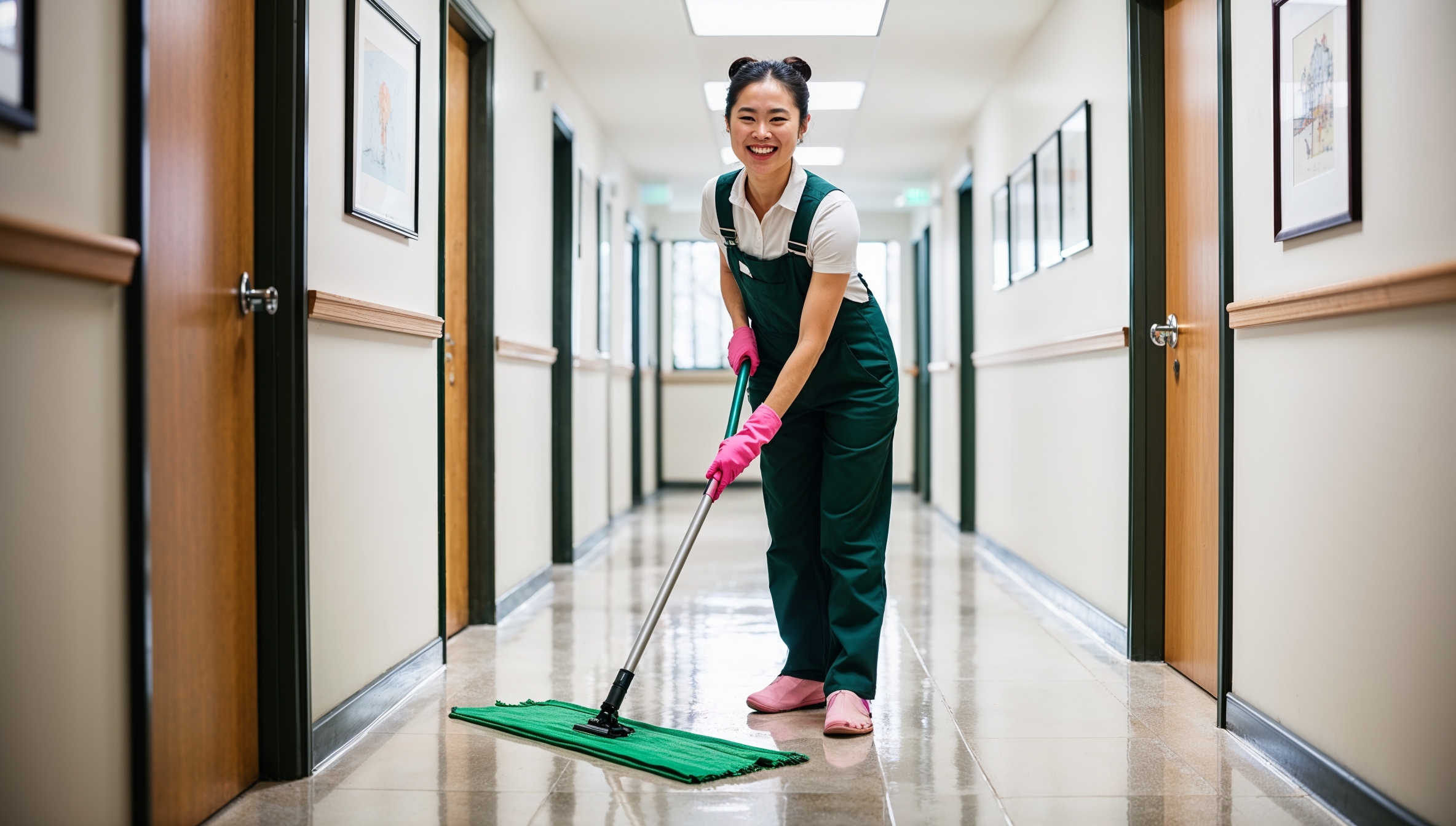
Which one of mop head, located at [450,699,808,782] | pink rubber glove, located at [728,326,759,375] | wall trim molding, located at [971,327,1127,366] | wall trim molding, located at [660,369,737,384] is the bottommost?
mop head, located at [450,699,808,782]

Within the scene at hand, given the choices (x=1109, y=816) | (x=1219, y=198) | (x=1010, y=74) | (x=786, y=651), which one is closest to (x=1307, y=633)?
(x=1109, y=816)

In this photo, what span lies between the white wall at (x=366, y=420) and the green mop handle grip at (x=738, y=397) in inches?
30.9

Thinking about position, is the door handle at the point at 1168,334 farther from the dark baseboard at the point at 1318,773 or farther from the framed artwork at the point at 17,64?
the framed artwork at the point at 17,64

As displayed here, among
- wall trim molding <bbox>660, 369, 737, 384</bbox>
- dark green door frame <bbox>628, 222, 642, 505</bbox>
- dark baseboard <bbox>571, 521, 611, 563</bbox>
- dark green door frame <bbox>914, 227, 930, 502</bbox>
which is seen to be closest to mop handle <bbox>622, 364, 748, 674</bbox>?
dark baseboard <bbox>571, 521, 611, 563</bbox>

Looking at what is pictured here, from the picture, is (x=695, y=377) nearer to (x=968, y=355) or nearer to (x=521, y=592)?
(x=968, y=355)

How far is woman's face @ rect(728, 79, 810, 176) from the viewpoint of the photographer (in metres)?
2.32

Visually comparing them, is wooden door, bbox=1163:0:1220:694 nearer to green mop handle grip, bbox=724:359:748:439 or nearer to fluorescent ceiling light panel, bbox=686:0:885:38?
green mop handle grip, bbox=724:359:748:439

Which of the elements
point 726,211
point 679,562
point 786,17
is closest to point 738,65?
point 726,211

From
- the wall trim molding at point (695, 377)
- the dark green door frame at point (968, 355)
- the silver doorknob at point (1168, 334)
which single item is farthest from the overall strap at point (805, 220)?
the wall trim molding at point (695, 377)

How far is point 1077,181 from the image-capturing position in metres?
3.84

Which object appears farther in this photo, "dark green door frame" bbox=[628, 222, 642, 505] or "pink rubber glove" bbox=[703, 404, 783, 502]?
"dark green door frame" bbox=[628, 222, 642, 505]

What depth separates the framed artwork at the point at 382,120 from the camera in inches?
93.7

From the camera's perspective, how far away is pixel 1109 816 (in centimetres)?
188

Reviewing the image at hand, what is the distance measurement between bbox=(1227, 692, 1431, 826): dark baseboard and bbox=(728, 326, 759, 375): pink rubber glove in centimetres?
123
